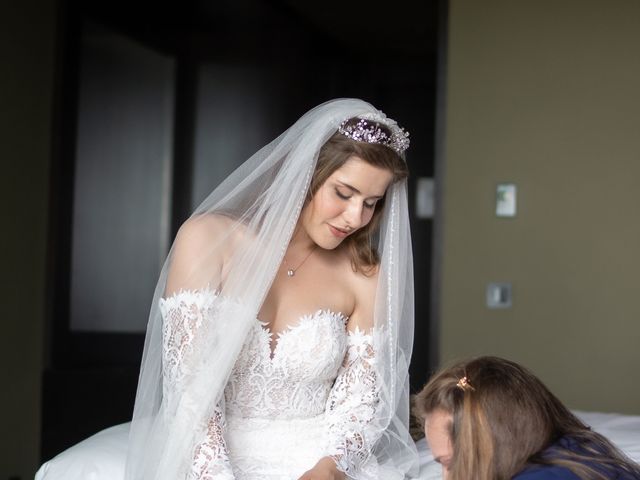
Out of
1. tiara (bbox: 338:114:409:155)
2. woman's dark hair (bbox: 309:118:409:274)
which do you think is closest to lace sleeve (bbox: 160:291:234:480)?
woman's dark hair (bbox: 309:118:409:274)

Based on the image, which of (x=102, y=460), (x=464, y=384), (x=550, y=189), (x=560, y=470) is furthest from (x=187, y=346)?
(x=550, y=189)

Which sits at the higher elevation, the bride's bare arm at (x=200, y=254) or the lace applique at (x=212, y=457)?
the bride's bare arm at (x=200, y=254)

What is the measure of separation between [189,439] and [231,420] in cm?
25

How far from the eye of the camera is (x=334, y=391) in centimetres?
259

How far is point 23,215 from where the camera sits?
4.39 metres

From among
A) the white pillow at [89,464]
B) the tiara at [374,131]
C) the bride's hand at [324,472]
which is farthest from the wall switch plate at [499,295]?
the white pillow at [89,464]

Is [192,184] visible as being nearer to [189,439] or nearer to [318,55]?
[318,55]

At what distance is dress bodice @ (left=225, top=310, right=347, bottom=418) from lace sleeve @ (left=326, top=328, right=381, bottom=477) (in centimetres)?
6

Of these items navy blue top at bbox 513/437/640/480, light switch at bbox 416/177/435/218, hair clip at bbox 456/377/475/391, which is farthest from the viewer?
light switch at bbox 416/177/435/218

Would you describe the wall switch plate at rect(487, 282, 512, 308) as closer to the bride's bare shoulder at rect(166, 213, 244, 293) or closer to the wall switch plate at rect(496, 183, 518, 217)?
the wall switch plate at rect(496, 183, 518, 217)

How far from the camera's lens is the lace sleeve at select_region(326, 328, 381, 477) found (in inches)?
96.0

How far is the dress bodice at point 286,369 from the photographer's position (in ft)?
7.98

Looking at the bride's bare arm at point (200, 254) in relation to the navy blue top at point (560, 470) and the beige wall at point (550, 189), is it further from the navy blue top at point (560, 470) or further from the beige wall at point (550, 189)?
the beige wall at point (550, 189)

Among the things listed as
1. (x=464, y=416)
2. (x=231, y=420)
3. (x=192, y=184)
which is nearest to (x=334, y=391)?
(x=231, y=420)
